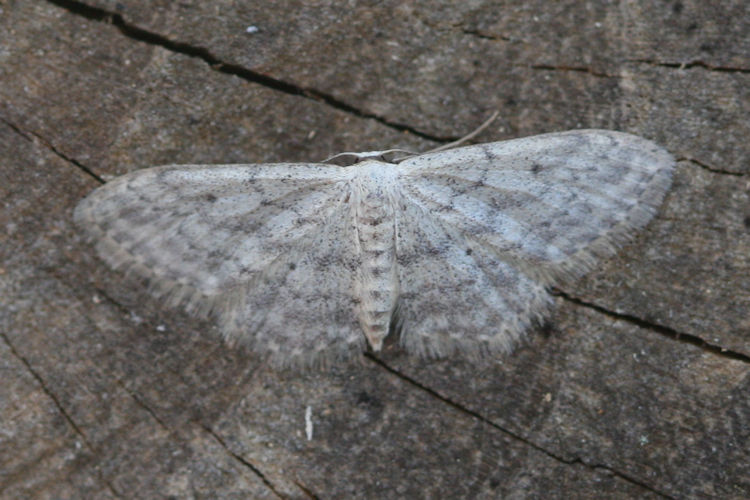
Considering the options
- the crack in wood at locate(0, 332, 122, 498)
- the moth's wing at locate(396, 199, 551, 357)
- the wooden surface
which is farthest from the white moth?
the crack in wood at locate(0, 332, 122, 498)

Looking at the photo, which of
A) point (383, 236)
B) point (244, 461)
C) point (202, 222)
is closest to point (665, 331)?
point (383, 236)

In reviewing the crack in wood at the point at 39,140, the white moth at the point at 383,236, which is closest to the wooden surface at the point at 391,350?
the crack in wood at the point at 39,140

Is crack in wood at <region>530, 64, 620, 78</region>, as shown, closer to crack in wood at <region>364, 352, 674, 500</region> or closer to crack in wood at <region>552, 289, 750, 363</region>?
crack in wood at <region>552, 289, 750, 363</region>

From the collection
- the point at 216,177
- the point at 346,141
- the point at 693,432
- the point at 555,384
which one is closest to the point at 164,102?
the point at 216,177

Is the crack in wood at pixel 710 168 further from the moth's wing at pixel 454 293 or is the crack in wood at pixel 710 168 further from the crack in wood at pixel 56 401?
the crack in wood at pixel 56 401

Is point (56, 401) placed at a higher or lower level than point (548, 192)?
lower

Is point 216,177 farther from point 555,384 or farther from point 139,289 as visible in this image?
point 555,384

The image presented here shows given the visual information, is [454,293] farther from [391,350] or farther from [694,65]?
[694,65]
